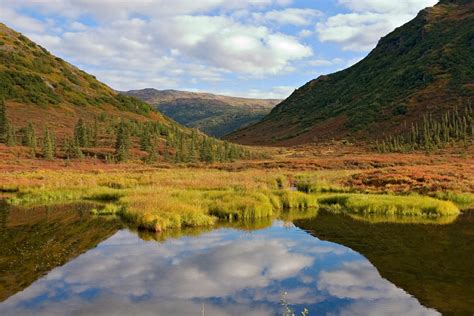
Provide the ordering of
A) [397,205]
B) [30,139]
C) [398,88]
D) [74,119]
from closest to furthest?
[397,205] → [30,139] → [74,119] → [398,88]

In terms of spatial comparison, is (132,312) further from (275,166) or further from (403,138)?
(403,138)

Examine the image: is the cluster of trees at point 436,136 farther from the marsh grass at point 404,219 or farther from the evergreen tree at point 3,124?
the evergreen tree at point 3,124

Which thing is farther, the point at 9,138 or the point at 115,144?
the point at 115,144

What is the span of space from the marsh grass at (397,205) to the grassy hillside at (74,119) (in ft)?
150

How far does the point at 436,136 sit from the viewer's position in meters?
89.6

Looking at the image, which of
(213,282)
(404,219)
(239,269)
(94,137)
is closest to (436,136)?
(94,137)

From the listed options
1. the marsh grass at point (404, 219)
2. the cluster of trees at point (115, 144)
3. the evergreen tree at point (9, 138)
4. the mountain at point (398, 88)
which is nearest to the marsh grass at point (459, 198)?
the marsh grass at point (404, 219)

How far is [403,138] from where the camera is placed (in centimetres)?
9888

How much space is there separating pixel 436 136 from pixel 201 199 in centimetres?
7254

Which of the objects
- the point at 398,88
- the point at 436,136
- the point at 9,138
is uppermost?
the point at 398,88

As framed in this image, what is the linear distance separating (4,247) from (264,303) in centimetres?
1294

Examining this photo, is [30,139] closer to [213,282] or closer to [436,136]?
[213,282]

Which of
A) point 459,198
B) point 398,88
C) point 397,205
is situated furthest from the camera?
point 398,88

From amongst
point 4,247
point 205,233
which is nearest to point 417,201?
point 205,233
